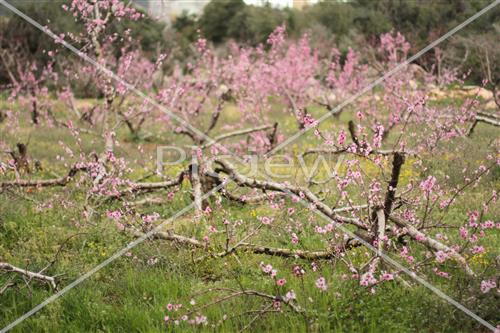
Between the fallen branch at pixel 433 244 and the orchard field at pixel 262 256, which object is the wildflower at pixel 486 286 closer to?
the orchard field at pixel 262 256

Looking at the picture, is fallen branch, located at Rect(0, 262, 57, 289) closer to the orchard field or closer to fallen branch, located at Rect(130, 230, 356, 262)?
the orchard field

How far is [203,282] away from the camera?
5.62 m

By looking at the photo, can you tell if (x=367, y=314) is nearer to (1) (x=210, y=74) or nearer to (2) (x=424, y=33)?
(1) (x=210, y=74)

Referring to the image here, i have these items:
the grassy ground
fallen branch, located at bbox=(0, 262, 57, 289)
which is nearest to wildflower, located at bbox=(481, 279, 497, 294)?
the grassy ground

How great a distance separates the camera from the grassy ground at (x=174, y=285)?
446 centimetres

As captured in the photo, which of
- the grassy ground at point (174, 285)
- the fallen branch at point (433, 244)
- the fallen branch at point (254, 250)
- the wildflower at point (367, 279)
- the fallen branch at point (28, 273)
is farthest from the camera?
the fallen branch at point (254, 250)

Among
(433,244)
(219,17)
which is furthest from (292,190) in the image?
(219,17)

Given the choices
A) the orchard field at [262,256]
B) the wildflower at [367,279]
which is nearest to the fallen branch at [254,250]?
the orchard field at [262,256]

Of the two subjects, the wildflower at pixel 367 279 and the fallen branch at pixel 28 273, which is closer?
the wildflower at pixel 367 279

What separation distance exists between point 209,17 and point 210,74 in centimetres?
3215

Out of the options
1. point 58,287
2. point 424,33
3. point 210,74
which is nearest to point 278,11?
point 424,33

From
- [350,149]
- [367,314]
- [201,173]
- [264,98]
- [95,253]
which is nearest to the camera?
[367,314]

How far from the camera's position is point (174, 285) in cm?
537

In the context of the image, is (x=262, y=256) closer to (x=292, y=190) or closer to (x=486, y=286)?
(x=292, y=190)
